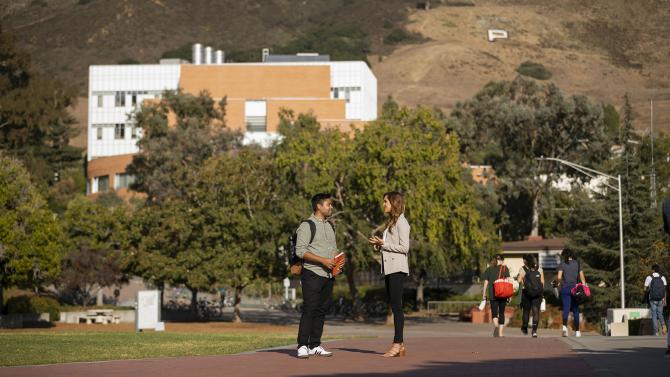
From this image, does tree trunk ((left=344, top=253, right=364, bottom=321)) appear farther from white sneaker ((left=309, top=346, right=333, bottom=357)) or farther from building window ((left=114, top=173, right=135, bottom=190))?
building window ((left=114, top=173, right=135, bottom=190))

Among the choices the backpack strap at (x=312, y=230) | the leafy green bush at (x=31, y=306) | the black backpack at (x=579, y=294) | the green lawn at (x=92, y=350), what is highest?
the backpack strap at (x=312, y=230)

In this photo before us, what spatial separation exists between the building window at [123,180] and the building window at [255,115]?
14111mm

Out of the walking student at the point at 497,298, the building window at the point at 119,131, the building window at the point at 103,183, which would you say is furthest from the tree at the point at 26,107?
the walking student at the point at 497,298

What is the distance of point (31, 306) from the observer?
165 ft

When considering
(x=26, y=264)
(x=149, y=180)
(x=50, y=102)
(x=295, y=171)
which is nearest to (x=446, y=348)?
(x=26, y=264)

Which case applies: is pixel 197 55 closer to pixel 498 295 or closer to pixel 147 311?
pixel 147 311

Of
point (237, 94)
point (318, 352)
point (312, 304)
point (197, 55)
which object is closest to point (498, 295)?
point (318, 352)

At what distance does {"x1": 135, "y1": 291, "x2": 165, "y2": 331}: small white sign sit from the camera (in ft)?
127

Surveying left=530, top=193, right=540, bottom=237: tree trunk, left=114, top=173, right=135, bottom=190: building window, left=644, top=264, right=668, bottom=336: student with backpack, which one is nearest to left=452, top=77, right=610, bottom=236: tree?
left=530, top=193, right=540, bottom=237: tree trunk

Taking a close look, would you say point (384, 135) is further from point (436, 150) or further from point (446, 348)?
point (446, 348)

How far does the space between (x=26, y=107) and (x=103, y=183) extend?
1529 cm

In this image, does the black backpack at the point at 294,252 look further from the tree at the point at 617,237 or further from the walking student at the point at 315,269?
Answer: the tree at the point at 617,237

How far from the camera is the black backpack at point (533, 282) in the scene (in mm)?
25953

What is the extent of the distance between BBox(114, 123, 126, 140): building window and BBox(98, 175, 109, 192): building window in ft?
60.6
